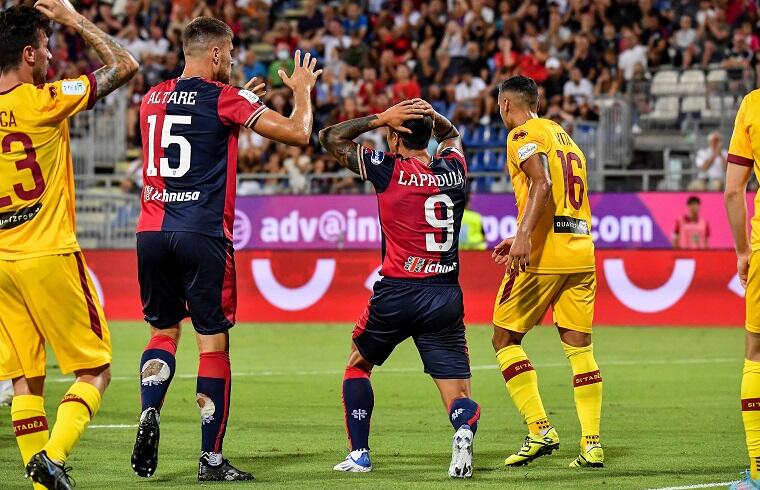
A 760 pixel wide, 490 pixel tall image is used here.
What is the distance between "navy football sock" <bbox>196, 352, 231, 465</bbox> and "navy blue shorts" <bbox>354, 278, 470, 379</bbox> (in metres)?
0.94

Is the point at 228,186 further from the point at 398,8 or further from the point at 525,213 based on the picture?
the point at 398,8

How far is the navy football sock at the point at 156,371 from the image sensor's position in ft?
24.0

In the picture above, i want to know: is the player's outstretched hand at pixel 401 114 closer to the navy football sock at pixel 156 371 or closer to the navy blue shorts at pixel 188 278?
the navy blue shorts at pixel 188 278

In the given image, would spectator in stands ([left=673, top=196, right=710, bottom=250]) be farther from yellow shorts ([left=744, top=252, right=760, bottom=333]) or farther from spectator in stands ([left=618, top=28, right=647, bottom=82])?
yellow shorts ([left=744, top=252, right=760, bottom=333])

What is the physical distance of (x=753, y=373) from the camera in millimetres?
6789

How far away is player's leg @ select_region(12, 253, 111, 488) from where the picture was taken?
6.46 metres

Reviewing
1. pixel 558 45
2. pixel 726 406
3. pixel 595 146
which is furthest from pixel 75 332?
pixel 558 45

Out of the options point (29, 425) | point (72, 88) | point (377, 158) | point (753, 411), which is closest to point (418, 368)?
Answer: point (377, 158)

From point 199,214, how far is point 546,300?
2520 millimetres

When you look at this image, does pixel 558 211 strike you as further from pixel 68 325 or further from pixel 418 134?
pixel 68 325

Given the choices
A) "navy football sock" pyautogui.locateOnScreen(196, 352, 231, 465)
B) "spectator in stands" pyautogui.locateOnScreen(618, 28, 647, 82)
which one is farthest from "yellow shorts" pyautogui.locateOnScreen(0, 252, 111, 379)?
"spectator in stands" pyautogui.locateOnScreen(618, 28, 647, 82)

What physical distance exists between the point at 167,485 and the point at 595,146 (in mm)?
16827

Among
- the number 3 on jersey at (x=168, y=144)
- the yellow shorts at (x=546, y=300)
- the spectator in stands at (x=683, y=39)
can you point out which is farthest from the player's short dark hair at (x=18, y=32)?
the spectator in stands at (x=683, y=39)

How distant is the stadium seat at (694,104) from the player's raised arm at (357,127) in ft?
54.8
